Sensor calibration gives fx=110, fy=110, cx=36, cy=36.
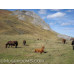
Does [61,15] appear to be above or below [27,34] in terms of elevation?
above

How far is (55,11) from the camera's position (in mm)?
11617

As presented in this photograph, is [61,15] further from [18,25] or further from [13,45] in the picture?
[18,25]

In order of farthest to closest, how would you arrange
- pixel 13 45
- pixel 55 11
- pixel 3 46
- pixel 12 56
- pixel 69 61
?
pixel 13 45
pixel 3 46
pixel 55 11
pixel 12 56
pixel 69 61

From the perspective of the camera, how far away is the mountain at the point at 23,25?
14280mm

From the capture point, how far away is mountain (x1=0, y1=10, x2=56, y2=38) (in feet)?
46.9

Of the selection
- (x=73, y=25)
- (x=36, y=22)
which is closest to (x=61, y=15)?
(x=73, y=25)

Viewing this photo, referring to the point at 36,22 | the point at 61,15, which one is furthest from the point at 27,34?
the point at 61,15

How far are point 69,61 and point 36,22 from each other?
288 inches

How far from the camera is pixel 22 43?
1580 cm

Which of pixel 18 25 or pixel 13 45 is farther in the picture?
pixel 18 25

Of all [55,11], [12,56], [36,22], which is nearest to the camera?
[12,56]

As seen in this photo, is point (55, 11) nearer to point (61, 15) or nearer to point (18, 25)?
point (61, 15)

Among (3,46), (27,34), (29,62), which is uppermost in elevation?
(27,34)

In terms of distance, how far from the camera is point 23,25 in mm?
17406
